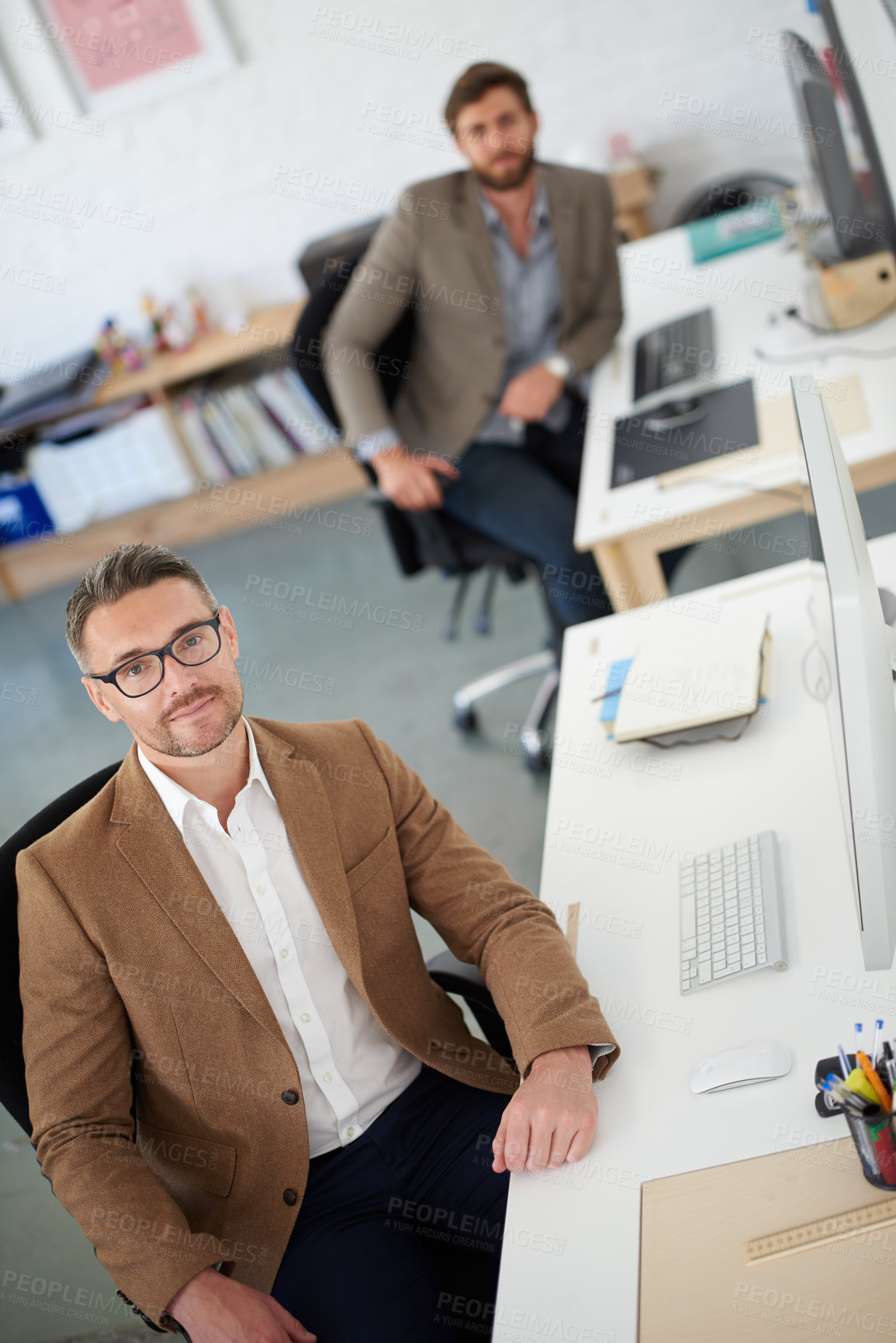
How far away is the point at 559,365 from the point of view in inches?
111

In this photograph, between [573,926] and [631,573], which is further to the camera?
[631,573]

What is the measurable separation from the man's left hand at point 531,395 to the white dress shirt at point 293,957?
61.5 inches

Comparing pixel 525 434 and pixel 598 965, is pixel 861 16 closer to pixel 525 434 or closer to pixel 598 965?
pixel 525 434

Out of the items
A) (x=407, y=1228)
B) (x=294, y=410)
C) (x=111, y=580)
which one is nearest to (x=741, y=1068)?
(x=407, y=1228)

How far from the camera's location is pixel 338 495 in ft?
16.3

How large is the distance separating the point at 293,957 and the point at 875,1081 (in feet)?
2.26

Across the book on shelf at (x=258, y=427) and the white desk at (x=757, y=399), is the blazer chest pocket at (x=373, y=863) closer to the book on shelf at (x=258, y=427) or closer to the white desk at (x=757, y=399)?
the white desk at (x=757, y=399)

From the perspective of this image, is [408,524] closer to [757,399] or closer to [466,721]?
[466,721]

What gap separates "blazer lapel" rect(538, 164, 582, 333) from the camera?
2846 millimetres

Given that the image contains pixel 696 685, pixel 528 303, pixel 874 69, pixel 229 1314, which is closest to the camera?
pixel 229 1314

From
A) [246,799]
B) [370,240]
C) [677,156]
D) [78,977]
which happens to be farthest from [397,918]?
[677,156]

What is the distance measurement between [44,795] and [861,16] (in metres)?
2.98

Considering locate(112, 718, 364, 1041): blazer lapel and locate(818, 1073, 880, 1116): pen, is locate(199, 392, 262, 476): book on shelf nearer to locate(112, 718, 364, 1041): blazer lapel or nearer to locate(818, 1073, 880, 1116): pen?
locate(112, 718, 364, 1041): blazer lapel

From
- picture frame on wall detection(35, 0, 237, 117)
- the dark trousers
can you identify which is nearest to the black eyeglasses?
the dark trousers
